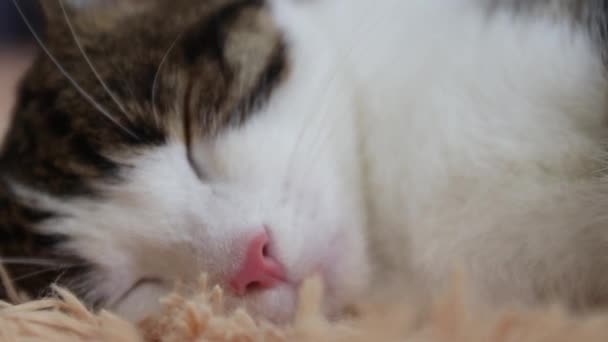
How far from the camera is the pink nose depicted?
2.02ft

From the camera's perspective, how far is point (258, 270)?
62 cm

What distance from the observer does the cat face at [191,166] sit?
0.64 meters

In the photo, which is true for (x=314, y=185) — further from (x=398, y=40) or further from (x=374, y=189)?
(x=398, y=40)

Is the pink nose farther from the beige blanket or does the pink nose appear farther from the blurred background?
the blurred background

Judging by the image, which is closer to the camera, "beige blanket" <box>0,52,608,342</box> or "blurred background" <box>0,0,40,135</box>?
"beige blanket" <box>0,52,608,342</box>

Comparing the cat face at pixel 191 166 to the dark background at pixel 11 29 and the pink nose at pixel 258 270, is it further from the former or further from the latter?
the dark background at pixel 11 29

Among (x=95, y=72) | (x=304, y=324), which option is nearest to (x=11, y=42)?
(x=95, y=72)

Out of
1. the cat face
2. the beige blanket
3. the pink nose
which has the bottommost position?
the beige blanket

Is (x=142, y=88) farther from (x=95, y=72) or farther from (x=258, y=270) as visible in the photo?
(x=258, y=270)

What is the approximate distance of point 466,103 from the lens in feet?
2.23

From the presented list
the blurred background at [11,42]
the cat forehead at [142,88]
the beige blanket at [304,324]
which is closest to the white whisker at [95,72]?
the cat forehead at [142,88]

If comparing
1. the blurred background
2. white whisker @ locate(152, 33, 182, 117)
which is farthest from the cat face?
the blurred background

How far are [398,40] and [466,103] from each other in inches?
5.2

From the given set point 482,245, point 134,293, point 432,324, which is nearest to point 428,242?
point 482,245
